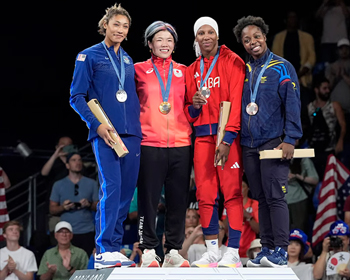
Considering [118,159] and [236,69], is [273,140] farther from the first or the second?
[118,159]

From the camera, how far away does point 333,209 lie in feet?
24.1

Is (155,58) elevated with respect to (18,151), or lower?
elevated

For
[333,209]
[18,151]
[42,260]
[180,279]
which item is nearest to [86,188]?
[42,260]

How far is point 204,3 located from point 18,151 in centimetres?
365

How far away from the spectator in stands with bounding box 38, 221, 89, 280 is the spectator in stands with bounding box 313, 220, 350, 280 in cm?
244

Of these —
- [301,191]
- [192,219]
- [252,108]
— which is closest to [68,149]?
[192,219]

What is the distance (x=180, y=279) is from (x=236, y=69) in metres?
1.72

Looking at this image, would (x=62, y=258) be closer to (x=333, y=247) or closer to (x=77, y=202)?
(x=77, y=202)

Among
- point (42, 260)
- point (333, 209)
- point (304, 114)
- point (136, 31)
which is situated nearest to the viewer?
point (42, 260)

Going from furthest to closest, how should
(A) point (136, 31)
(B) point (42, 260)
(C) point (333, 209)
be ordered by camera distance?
(A) point (136, 31), (C) point (333, 209), (B) point (42, 260)

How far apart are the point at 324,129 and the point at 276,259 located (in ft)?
11.7

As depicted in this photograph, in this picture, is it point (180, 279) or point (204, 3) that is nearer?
point (180, 279)

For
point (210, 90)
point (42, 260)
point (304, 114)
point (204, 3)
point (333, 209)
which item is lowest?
point (42, 260)

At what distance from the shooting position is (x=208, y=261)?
4793 millimetres
